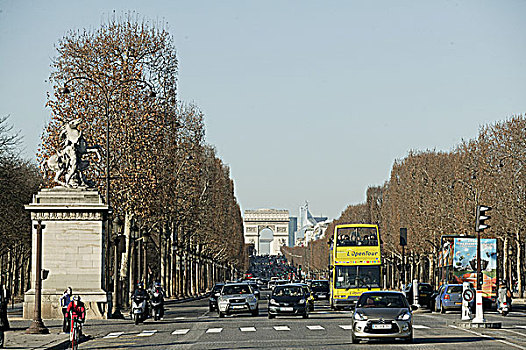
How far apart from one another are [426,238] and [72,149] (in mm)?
46338

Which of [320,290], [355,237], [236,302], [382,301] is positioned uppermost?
[355,237]

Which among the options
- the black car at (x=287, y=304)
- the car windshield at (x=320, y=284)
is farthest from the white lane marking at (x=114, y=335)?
the car windshield at (x=320, y=284)

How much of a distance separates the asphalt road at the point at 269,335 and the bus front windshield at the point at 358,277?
29.6 ft

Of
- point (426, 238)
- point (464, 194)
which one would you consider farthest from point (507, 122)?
point (426, 238)

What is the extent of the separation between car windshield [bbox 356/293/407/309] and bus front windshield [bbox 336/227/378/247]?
71.4 feet

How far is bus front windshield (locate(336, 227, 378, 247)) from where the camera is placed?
51062 mm

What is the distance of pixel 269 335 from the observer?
31.8 metres

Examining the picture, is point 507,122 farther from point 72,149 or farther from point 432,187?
point 72,149

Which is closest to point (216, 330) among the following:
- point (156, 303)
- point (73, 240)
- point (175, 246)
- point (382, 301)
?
point (382, 301)

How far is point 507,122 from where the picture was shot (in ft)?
227

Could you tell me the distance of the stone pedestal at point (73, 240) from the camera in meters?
43.2

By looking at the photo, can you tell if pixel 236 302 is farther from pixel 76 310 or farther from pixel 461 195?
pixel 461 195

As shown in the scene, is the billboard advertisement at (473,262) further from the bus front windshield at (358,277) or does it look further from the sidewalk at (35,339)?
the sidewalk at (35,339)

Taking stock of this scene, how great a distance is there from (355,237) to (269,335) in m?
20.9
